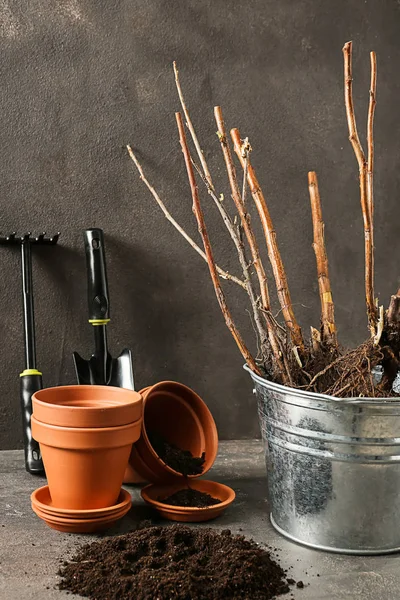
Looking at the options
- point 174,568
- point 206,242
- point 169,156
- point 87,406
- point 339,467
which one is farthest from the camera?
point 169,156

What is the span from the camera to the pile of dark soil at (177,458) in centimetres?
201

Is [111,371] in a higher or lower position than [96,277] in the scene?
lower

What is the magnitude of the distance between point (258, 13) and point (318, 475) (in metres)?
1.59

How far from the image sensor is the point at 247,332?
261cm

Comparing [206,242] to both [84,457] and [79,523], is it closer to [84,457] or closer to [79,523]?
[84,457]

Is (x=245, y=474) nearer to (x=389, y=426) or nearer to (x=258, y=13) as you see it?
(x=389, y=426)

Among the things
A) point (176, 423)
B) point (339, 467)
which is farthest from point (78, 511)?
point (339, 467)

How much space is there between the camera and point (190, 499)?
1.92m

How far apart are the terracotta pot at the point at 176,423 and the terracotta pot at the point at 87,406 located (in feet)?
0.46

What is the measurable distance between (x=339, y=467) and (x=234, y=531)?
1.15 ft

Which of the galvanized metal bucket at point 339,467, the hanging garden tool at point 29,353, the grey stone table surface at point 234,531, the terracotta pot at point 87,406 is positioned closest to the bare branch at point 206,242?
the galvanized metal bucket at point 339,467

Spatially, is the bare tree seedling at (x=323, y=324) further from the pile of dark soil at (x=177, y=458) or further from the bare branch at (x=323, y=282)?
the pile of dark soil at (x=177, y=458)

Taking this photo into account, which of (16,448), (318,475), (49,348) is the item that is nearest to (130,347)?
(49,348)

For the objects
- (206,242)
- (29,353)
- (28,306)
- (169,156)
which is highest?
(169,156)
